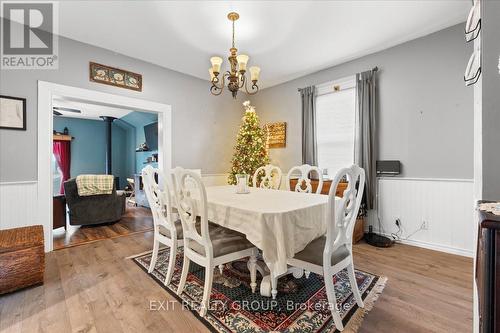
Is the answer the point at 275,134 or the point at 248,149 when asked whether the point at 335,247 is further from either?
the point at 275,134

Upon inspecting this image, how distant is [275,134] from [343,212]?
3445 millimetres

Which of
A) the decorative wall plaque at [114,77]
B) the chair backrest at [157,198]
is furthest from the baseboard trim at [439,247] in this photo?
the decorative wall plaque at [114,77]

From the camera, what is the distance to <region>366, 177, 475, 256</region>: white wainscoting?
2746 millimetres

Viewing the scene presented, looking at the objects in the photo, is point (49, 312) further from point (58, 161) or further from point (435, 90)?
point (58, 161)

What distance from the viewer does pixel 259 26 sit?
112 inches

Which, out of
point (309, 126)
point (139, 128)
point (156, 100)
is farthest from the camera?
point (139, 128)

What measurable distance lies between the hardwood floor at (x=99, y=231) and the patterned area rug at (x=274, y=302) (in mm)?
1714

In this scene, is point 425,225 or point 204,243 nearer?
point 204,243

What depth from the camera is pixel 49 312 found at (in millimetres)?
1719

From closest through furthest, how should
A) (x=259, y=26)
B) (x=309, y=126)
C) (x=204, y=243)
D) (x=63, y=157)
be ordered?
(x=204, y=243)
(x=259, y=26)
(x=309, y=126)
(x=63, y=157)

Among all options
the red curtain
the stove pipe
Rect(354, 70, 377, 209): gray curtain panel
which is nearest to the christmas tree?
Rect(354, 70, 377, 209): gray curtain panel

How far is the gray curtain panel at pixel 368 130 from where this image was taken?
3367 mm

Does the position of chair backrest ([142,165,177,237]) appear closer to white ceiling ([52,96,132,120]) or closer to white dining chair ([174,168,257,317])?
white dining chair ([174,168,257,317])

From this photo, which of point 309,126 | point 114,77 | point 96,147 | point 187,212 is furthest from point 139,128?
point 187,212
